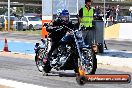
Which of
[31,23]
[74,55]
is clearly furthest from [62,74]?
[31,23]

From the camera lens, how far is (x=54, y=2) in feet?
60.5

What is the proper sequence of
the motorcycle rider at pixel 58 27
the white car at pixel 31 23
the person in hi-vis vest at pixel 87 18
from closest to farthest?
the motorcycle rider at pixel 58 27
the person in hi-vis vest at pixel 87 18
the white car at pixel 31 23

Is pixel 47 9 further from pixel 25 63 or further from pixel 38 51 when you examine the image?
pixel 38 51

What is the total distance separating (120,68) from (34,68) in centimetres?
265

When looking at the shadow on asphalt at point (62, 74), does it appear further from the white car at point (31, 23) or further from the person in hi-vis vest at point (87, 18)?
the white car at point (31, 23)

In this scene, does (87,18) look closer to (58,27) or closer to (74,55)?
(58,27)

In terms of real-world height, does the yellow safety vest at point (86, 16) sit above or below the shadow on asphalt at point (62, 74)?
above

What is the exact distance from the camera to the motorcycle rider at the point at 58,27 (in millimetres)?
10703

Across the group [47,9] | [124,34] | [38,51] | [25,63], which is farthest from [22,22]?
[38,51]

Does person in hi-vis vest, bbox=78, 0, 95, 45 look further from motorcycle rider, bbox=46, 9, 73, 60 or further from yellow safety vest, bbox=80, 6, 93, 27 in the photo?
motorcycle rider, bbox=46, 9, 73, 60

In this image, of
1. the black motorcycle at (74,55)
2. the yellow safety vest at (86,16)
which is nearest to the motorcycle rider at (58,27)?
the black motorcycle at (74,55)

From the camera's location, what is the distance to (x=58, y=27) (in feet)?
35.4

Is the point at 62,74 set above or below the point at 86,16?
below

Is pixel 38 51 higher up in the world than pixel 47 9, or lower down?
lower down
